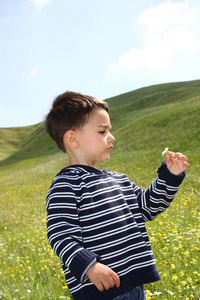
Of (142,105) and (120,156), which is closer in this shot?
(120,156)

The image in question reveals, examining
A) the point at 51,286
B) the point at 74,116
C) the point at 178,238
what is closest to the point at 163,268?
the point at 178,238

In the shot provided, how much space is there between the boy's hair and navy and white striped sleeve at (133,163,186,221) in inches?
30.3

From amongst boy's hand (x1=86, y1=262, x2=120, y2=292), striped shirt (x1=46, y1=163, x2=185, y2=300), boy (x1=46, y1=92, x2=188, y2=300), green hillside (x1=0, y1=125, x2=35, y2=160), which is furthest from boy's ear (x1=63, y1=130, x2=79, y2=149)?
green hillside (x1=0, y1=125, x2=35, y2=160)

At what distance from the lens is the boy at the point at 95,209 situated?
1.79m

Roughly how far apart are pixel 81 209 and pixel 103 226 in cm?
20

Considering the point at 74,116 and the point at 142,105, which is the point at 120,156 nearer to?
the point at 74,116

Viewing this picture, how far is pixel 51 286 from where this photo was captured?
367 centimetres

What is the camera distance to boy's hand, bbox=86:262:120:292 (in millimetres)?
1646

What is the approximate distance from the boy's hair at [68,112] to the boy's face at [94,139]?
0.05m

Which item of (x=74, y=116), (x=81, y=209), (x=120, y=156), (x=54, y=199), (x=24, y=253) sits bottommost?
(x=120, y=156)

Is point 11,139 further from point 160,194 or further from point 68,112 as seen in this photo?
point 160,194

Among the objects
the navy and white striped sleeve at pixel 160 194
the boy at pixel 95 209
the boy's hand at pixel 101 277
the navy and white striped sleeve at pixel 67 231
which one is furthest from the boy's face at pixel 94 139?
the boy's hand at pixel 101 277

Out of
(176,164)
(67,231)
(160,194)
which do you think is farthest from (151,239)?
(67,231)

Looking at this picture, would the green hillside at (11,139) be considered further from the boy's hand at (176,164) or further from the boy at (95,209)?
the boy's hand at (176,164)
